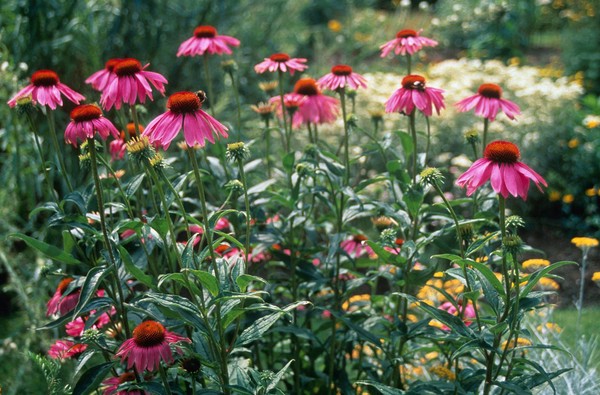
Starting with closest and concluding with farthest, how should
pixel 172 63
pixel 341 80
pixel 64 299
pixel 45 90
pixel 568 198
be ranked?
1. pixel 45 90
2. pixel 64 299
3. pixel 341 80
4. pixel 568 198
5. pixel 172 63

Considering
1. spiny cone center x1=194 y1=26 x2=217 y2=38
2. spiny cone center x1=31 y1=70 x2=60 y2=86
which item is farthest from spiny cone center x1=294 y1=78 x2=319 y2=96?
spiny cone center x1=31 y1=70 x2=60 y2=86

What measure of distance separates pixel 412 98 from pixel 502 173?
421 mm

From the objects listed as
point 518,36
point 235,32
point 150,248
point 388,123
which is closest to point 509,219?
point 150,248

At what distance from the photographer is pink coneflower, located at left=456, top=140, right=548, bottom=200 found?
51.7 inches

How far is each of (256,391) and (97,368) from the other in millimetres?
344

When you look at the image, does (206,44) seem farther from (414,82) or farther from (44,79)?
(414,82)

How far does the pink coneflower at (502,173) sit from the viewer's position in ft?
4.31

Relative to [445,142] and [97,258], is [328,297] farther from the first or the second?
[445,142]

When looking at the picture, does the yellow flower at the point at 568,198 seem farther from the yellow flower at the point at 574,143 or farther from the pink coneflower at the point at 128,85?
the pink coneflower at the point at 128,85

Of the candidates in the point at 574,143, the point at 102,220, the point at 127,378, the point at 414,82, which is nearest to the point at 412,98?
the point at 414,82

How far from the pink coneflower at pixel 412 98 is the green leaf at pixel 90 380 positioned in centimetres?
83

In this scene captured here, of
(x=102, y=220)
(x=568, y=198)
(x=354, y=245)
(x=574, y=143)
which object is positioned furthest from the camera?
(x=574, y=143)

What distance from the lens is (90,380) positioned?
1452 mm

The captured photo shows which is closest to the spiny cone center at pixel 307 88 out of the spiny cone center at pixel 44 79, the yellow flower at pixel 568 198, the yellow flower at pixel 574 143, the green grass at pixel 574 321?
the spiny cone center at pixel 44 79
